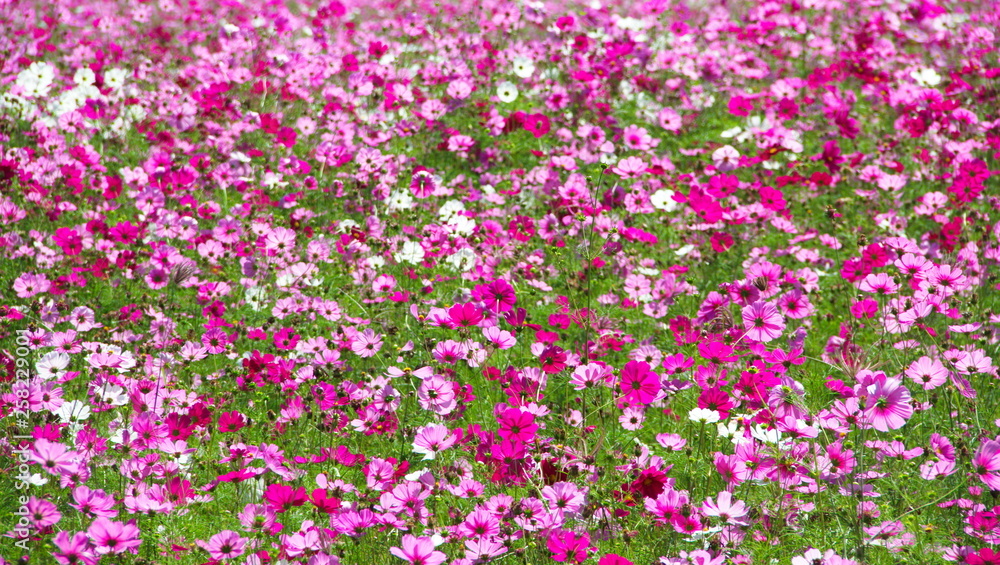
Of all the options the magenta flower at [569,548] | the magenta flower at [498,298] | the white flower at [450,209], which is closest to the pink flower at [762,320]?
the magenta flower at [498,298]

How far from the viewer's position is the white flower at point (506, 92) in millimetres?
5004

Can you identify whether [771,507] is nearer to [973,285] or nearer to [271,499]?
[271,499]

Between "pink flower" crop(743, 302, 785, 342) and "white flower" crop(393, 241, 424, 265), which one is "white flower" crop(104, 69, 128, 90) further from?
"pink flower" crop(743, 302, 785, 342)

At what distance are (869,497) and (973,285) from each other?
126 cm

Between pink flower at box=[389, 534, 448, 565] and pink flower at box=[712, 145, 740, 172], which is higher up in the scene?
pink flower at box=[389, 534, 448, 565]

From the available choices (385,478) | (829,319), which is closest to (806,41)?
(829,319)

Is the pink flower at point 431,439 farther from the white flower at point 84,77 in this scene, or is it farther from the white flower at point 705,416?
the white flower at point 84,77

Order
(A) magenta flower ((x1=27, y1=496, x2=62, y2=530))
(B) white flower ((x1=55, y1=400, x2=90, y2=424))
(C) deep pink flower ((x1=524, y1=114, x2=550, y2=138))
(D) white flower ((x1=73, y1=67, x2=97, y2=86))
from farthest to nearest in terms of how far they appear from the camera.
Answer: (D) white flower ((x1=73, y1=67, x2=97, y2=86)) → (C) deep pink flower ((x1=524, y1=114, x2=550, y2=138)) → (B) white flower ((x1=55, y1=400, x2=90, y2=424)) → (A) magenta flower ((x1=27, y1=496, x2=62, y2=530))

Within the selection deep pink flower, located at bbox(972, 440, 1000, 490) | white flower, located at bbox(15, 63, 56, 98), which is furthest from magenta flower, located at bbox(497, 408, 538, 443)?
white flower, located at bbox(15, 63, 56, 98)

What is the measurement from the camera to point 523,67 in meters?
5.28

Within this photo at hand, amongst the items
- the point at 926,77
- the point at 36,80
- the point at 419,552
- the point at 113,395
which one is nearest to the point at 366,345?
the point at 113,395

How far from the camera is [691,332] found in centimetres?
293

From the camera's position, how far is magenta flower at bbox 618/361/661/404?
2293 mm

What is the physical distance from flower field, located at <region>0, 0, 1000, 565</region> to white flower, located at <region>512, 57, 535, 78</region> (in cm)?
2
